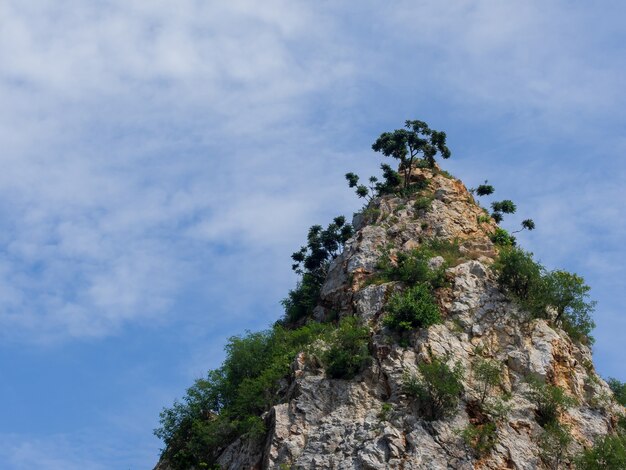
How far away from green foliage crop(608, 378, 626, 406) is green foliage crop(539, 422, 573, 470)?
9.85m

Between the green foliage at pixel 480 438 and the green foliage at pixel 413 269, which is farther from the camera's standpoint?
the green foliage at pixel 413 269

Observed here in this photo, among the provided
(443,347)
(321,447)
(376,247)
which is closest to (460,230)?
(376,247)

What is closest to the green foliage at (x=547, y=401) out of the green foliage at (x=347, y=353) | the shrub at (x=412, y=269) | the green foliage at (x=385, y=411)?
the green foliage at (x=385, y=411)

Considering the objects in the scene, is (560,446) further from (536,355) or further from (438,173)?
(438,173)

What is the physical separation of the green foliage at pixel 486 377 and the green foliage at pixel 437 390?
1.37m

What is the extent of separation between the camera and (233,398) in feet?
192

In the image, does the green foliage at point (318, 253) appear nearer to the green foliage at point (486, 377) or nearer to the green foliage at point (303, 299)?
the green foliage at point (303, 299)

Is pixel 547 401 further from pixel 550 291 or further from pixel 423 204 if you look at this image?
pixel 423 204

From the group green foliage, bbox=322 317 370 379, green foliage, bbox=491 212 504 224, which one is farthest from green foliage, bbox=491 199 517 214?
green foliage, bbox=322 317 370 379

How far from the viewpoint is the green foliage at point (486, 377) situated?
4950 centimetres

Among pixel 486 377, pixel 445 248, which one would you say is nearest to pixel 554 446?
pixel 486 377

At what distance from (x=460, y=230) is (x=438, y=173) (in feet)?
35.9

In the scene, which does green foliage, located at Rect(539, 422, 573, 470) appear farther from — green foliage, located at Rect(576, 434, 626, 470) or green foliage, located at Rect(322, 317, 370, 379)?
green foliage, located at Rect(322, 317, 370, 379)

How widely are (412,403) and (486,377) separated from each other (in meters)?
4.58
